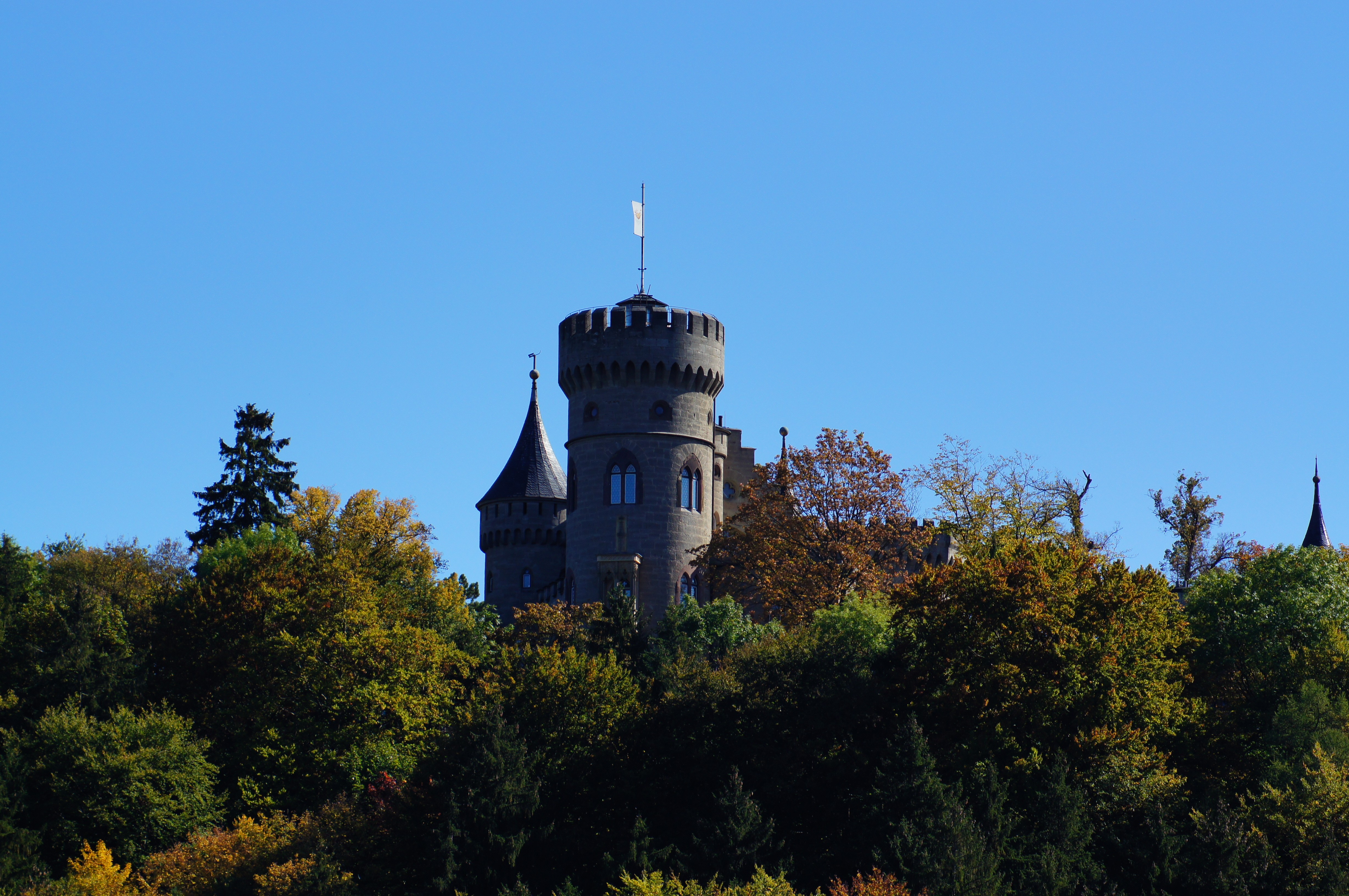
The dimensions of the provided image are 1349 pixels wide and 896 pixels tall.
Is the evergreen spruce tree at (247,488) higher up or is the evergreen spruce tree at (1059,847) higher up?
the evergreen spruce tree at (247,488)

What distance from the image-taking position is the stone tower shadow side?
236ft

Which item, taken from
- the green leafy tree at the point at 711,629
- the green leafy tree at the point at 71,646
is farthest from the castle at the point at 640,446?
the green leafy tree at the point at 71,646

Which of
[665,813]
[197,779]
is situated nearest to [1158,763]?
[665,813]

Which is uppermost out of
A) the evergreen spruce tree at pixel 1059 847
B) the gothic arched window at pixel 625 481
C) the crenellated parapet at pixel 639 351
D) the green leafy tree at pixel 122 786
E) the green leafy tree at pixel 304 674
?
the crenellated parapet at pixel 639 351

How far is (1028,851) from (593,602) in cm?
2996

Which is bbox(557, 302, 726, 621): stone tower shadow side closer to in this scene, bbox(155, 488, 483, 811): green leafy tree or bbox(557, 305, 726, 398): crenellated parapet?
bbox(557, 305, 726, 398): crenellated parapet

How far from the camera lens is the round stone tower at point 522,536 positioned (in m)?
85.3

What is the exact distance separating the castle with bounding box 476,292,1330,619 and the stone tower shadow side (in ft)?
0.13

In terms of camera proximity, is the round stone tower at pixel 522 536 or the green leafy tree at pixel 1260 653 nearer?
the green leafy tree at pixel 1260 653

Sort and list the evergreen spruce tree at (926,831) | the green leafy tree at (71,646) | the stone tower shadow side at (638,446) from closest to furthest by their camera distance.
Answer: the evergreen spruce tree at (926,831) → the green leafy tree at (71,646) → the stone tower shadow side at (638,446)

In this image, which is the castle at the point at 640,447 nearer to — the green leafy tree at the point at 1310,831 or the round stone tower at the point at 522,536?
the round stone tower at the point at 522,536

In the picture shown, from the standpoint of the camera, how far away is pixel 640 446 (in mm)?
72312

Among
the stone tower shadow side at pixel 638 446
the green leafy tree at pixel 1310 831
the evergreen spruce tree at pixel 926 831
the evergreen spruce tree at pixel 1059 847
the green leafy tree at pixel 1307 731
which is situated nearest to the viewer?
the evergreen spruce tree at pixel 926 831

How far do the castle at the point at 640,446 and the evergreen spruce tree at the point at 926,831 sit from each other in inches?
1069
